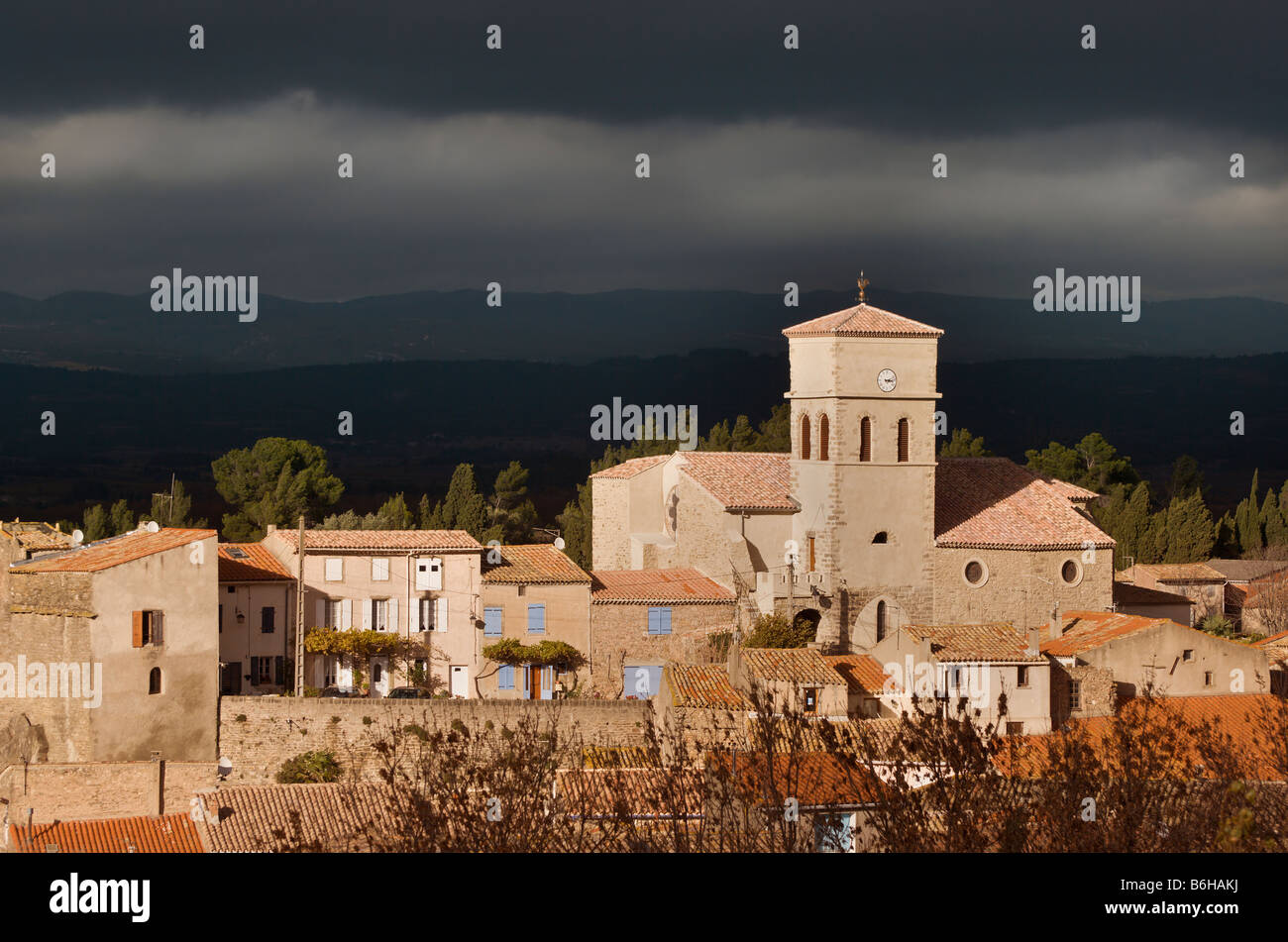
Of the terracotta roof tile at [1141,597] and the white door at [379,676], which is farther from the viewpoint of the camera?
the terracotta roof tile at [1141,597]

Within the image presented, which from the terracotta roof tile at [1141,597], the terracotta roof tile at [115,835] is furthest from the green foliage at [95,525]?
the terracotta roof tile at [1141,597]

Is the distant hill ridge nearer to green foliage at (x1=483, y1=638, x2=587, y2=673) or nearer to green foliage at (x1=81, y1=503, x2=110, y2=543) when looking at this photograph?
green foliage at (x1=81, y1=503, x2=110, y2=543)

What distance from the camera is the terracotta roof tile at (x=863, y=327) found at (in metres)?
39.0

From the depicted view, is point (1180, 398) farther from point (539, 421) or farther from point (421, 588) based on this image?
point (421, 588)

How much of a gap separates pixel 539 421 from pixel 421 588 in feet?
333

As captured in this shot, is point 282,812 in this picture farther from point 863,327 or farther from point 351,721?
point 863,327

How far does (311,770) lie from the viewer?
31641 millimetres

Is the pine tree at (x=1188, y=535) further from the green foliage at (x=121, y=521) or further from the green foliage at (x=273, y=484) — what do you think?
the green foliage at (x=121, y=521)

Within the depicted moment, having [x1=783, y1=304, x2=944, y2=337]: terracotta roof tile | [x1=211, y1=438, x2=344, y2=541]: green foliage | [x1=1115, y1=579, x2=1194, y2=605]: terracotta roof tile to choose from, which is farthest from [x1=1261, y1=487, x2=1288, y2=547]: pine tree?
[x1=211, y1=438, x2=344, y2=541]: green foliage

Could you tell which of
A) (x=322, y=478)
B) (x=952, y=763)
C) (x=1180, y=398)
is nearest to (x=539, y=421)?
(x=1180, y=398)

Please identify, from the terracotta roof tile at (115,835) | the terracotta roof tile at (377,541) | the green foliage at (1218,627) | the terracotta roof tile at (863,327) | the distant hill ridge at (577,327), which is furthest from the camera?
the distant hill ridge at (577,327)

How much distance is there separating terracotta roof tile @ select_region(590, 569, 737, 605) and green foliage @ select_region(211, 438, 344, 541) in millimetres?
15668

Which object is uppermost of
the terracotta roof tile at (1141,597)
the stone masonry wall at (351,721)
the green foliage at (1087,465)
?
the green foliage at (1087,465)

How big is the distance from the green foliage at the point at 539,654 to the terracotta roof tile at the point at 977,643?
7.57 meters
